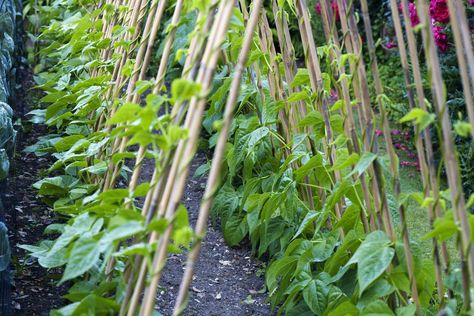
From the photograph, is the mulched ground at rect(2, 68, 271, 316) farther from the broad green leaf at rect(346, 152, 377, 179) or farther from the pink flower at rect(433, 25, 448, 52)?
the pink flower at rect(433, 25, 448, 52)

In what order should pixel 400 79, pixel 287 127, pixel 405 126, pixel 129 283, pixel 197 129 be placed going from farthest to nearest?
pixel 400 79, pixel 405 126, pixel 287 127, pixel 129 283, pixel 197 129

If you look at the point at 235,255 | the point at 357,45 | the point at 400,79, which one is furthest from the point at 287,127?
the point at 400,79

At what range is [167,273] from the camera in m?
3.39

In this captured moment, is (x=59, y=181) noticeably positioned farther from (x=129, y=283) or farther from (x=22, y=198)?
(x=129, y=283)

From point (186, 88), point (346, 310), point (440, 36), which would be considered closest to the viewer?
point (186, 88)

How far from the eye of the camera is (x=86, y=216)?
207 centimetres

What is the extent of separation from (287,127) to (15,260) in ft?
4.09

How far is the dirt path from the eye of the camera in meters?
3.19

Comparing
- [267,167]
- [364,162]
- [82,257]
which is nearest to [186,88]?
[82,257]

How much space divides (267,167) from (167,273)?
67 centimetres

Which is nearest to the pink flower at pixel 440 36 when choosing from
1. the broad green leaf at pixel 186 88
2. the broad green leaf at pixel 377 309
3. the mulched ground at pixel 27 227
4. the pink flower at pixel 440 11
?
the pink flower at pixel 440 11

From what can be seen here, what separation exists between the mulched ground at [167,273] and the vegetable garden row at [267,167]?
0.11 meters

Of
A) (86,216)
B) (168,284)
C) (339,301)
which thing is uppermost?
(86,216)

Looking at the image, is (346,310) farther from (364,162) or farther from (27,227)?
(27,227)
